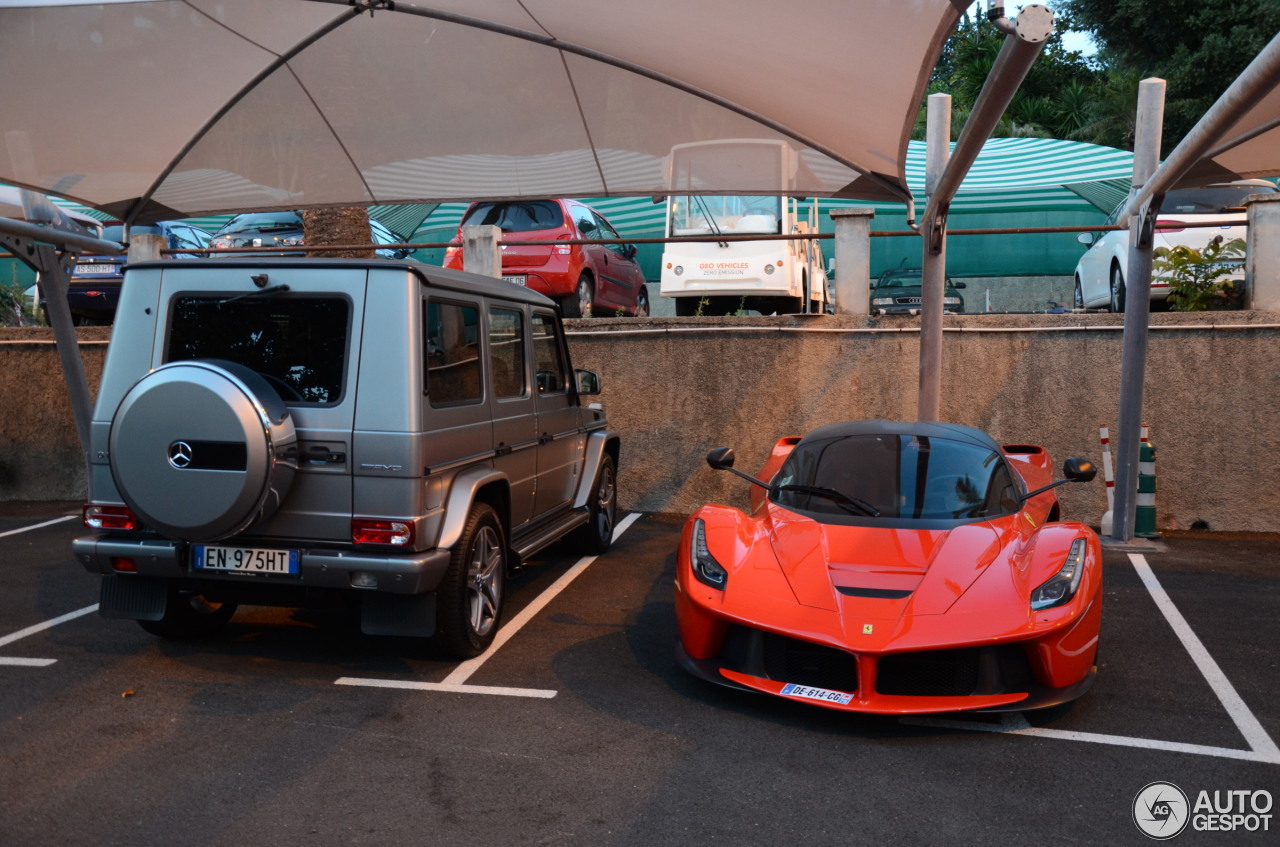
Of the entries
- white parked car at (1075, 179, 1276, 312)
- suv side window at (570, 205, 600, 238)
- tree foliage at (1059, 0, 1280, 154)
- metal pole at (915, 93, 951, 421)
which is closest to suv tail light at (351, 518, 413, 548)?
metal pole at (915, 93, 951, 421)

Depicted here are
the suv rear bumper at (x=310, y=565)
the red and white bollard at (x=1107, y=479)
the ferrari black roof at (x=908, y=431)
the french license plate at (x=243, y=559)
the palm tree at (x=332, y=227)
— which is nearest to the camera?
the suv rear bumper at (x=310, y=565)

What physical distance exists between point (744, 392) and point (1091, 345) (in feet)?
11.1

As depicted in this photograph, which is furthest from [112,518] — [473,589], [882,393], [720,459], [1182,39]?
[1182,39]

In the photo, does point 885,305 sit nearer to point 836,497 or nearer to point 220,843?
point 836,497

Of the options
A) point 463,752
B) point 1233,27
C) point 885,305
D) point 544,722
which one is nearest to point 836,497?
point 544,722

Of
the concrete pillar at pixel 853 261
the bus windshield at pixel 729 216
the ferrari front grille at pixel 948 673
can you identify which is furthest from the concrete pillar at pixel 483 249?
the ferrari front grille at pixel 948 673

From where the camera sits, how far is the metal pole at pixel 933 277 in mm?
8250

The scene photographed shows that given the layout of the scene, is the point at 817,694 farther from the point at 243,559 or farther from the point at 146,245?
the point at 146,245

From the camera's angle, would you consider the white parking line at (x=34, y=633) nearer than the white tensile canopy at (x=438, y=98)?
Yes

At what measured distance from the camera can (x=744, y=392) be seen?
34.4 ft

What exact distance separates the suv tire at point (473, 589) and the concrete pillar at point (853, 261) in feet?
18.9

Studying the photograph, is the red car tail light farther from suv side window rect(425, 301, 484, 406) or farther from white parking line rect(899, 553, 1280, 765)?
white parking line rect(899, 553, 1280, 765)

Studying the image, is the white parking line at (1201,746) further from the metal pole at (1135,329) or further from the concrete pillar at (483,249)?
the concrete pillar at (483,249)

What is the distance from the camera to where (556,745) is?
14.4ft
